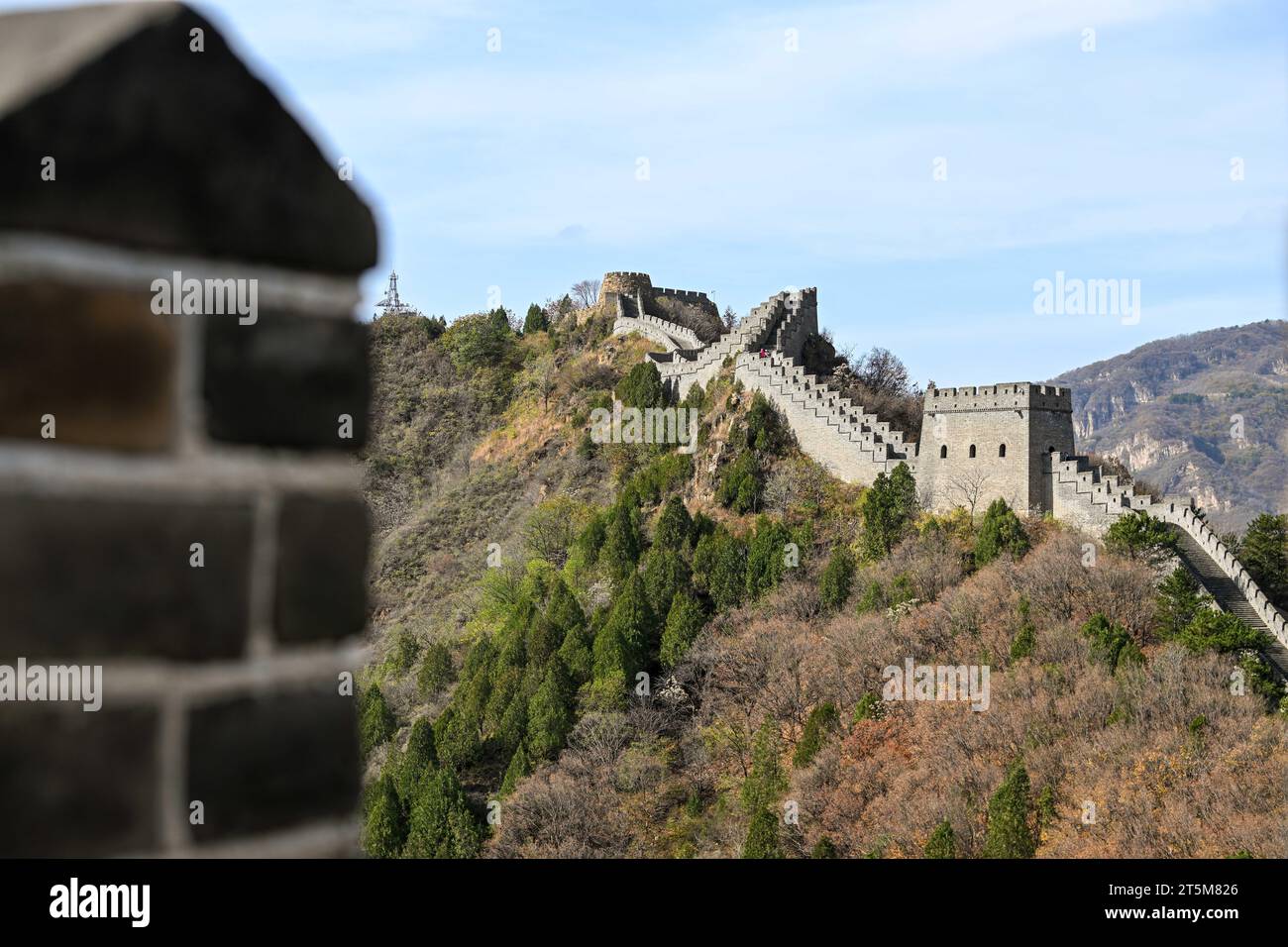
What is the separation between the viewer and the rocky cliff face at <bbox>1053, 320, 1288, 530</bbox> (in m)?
111

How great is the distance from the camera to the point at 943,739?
3884 centimetres

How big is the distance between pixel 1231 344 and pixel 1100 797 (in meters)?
129

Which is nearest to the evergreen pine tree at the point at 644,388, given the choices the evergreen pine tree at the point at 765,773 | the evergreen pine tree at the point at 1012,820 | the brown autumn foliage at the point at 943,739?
the brown autumn foliage at the point at 943,739

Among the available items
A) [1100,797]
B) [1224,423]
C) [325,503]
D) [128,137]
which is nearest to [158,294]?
[128,137]

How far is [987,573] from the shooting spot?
41.9 m

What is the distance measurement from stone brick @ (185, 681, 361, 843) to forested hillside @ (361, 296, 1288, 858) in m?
31.0

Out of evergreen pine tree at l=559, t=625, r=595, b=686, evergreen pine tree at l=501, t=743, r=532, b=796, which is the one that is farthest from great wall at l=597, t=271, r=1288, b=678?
evergreen pine tree at l=501, t=743, r=532, b=796

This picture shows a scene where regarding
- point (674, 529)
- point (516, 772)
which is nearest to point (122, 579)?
point (516, 772)

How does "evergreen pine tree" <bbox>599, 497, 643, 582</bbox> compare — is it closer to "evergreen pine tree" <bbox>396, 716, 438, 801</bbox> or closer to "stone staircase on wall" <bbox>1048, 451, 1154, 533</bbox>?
"evergreen pine tree" <bbox>396, 716, 438, 801</bbox>

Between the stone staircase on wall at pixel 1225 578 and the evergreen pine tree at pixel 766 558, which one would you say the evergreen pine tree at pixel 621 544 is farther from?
the stone staircase on wall at pixel 1225 578

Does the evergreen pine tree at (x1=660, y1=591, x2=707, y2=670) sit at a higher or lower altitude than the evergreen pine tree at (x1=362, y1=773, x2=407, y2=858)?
higher

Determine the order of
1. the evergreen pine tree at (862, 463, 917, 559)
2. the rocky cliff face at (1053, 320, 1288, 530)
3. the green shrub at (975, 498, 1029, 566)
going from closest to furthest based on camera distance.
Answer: the green shrub at (975, 498, 1029, 566) → the evergreen pine tree at (862, 463, 917, 559) → the rocky cliff face at (1053, 320, 1288, 530)
